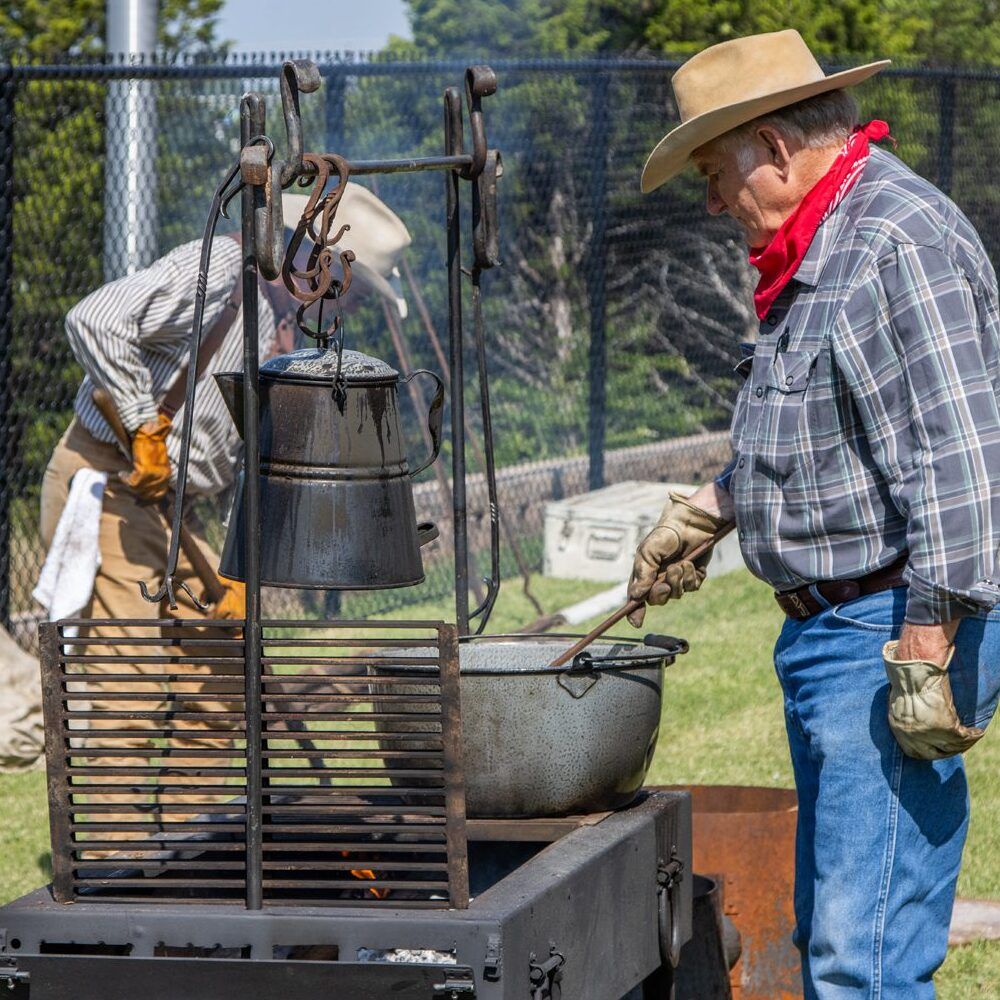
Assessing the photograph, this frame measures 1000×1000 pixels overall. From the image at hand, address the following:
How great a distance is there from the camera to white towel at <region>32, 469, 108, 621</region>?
222 inches

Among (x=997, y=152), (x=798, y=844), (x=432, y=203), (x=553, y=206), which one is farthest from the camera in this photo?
(x=997, y=152)

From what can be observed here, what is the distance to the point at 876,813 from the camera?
2973mm

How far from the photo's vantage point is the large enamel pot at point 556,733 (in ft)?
10.6

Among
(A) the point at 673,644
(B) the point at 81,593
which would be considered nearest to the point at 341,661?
(A) the point at 673,644

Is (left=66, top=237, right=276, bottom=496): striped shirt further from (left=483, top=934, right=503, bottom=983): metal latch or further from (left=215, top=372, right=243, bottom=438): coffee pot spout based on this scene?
(left=483, top=934, right=503, bottom=983): metal latch

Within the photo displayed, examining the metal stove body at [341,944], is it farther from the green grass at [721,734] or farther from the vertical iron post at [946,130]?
the vertical iron post at [946,130]

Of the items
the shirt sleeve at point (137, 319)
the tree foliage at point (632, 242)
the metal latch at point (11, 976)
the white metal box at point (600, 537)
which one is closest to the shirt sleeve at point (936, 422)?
the metal latch at point (11, 976)

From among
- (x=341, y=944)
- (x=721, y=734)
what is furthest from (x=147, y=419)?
(x=341, y=944)

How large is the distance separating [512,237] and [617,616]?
6.36 metres

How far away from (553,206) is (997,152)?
3879 mm

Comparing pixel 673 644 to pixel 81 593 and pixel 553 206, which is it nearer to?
pixel 81 593

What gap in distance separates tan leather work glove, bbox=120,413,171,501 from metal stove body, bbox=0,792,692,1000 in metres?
2.54


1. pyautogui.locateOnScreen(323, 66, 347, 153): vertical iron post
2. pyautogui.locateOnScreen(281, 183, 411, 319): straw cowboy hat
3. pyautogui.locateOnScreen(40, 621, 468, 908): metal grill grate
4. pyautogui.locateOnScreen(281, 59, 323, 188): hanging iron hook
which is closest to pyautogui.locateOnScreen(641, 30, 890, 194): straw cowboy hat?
pyautogui.locateOnScreen(281, 59, 323, 188): hanging iron hook

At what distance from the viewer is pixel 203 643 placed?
9.48 feet
